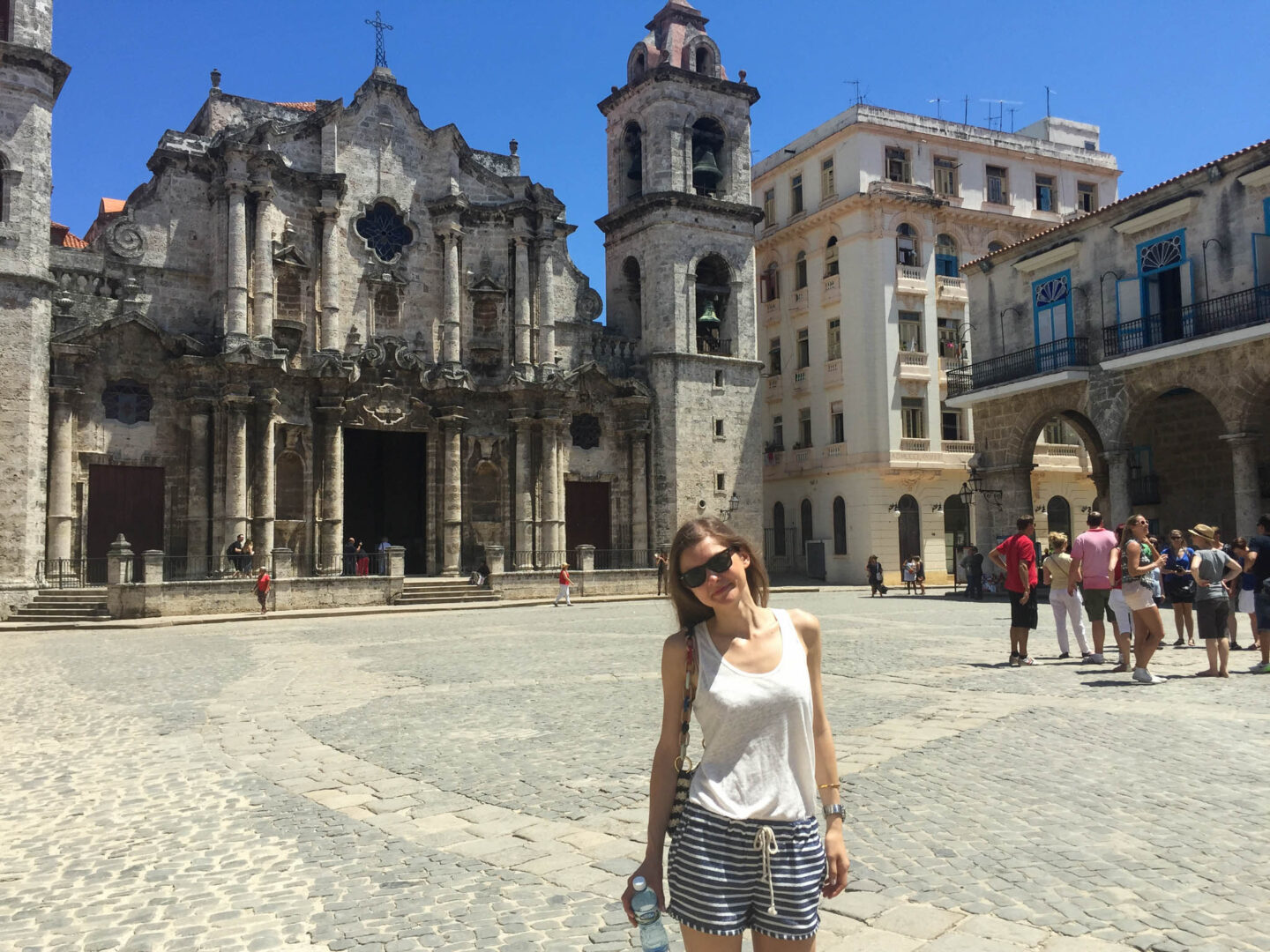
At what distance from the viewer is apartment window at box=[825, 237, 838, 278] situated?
3756cm

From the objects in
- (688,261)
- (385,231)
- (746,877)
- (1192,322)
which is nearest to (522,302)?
(385,231)

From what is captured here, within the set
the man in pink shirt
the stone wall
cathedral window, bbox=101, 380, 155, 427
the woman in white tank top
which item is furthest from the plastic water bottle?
cathedral window, bbox=101, 380, 155, 427

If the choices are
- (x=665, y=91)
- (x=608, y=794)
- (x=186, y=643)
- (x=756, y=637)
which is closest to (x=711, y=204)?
(x=665, y=91)

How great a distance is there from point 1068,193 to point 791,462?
612 inches

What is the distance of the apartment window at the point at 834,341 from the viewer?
122ft

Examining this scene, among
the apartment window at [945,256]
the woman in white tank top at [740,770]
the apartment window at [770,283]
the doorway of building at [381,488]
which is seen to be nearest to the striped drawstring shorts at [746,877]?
the woman in white tank top at [740,770]

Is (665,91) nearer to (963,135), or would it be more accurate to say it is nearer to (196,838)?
(963,135)

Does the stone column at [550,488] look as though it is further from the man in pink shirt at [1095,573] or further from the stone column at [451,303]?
the man in pink shirt at [1095,573]

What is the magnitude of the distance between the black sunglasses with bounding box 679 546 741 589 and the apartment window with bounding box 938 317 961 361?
1438 inches

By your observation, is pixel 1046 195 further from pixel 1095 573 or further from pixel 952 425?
pixel 1095 573

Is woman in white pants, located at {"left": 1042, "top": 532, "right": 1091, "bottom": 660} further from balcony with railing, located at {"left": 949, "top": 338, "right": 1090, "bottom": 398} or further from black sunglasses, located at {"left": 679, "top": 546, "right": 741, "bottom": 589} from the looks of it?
balcony with railing, located at {"left": 949, "top": 338, "right": 1090, "bottom": 398}

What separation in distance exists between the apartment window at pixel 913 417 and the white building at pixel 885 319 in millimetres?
51

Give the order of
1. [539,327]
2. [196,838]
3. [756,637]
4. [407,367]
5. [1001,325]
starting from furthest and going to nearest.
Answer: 1. [539,327]
2. [407,367]
3. [1001,325]
4. [196,838]
5. [756,637]

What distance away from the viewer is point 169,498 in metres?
27.8
